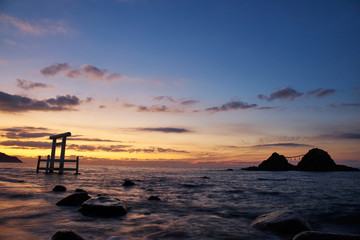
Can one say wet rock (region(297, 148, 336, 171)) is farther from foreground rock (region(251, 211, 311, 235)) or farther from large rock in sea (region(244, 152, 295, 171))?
foreground rock (region(251, 211, 311, 235))

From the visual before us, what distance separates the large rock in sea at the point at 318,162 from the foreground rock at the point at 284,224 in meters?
→ 111

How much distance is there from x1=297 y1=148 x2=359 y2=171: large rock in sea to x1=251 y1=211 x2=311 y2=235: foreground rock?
11080 cm

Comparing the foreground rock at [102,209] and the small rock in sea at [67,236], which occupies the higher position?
the small rock in sea at [67,236]

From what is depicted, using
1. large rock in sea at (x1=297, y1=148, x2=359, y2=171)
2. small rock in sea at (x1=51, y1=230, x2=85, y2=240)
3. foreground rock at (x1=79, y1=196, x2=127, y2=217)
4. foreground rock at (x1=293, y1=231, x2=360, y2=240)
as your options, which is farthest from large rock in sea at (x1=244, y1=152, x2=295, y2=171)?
small rock in sea at (x1=51, y1=230, x2=85, y2=240)

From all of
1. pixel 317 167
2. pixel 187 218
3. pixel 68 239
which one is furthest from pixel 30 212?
pixel 317 167

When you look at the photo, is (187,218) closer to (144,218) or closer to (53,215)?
(144,218)

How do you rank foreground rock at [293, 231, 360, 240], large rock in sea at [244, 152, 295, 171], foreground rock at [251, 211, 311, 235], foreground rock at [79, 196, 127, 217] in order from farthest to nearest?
large rock in sea at [244, 152, 295, 171] → foreground rock at [79, 196, 127, 217] → foreground rock at [251, 211, 311, 235] → foreground rock at [293, 231, 360, 240]

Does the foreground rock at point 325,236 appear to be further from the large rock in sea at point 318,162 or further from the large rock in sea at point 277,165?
the large rock in sea at point 277,165

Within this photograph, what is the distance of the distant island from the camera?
101 metres

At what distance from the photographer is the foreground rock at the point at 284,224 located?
6371 millimetres

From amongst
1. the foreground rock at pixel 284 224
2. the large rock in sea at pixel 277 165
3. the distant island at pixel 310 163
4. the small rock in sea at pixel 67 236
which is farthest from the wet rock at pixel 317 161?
the small rock in sea at pixel 67 236

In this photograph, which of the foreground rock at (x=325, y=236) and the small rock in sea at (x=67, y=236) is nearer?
the small rock in sea at (x=67, y=236)

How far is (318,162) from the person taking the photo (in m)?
101

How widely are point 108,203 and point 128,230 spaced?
243 centimetres
